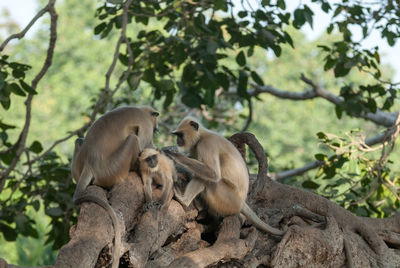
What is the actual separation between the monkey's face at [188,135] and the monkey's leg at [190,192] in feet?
0.96

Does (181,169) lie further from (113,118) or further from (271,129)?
(271,129)

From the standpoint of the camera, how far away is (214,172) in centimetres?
381

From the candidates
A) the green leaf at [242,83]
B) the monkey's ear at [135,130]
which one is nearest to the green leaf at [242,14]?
the green leaf at [242,83]

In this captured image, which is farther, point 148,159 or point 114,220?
point 148,159

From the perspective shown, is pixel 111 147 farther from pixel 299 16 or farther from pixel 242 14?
pixel 242 14

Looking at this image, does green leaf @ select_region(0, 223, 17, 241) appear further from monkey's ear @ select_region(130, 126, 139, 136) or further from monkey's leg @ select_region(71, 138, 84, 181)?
monkey's ear @ select_region(130, 126, 139, 136)

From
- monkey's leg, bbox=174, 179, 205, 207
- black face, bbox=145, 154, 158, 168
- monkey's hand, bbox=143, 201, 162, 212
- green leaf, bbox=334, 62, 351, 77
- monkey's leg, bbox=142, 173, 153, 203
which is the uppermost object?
black face, bbox=145, 154, 158, 168

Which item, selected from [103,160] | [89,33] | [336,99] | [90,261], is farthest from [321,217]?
[89,33]

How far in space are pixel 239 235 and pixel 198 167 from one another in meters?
0.50

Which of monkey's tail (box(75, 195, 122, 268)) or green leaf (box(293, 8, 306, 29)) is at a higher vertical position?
monkey's tail (box(75, 195, 122, 268))

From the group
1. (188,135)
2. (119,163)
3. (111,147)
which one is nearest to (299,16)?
(188,135)

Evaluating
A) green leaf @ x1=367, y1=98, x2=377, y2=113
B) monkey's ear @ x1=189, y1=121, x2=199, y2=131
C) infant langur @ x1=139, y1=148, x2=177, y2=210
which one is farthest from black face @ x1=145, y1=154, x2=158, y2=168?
green leaf @ x1=367, y1=98, x2=377, y2=113

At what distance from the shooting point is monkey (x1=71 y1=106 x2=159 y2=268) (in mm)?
3598

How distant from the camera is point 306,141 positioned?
71.4ft
